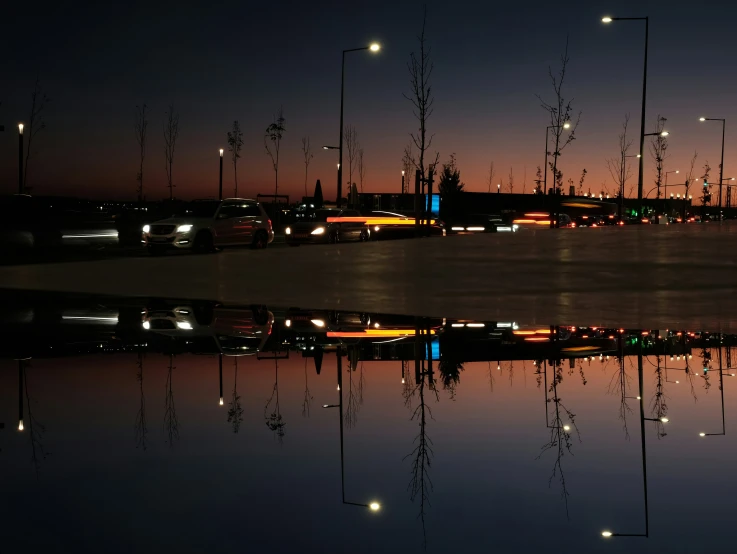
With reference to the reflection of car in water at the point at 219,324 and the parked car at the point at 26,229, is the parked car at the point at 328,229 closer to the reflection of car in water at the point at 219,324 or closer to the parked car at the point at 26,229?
the parked car at the point at 26,229

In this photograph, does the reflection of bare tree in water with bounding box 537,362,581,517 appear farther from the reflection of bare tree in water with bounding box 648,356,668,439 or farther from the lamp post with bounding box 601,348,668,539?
the reflection of bare tree in water with bounding box 648,356,668,439

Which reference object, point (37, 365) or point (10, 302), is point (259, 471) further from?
point (10, 302)

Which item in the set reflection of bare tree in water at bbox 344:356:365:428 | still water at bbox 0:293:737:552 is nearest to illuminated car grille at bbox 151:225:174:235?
still water at bbox 0:293:737:552

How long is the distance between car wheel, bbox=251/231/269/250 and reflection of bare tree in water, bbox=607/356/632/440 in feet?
81.2

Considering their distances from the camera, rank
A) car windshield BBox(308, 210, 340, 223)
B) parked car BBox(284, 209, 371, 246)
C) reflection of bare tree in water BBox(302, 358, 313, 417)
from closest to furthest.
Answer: reflection of bare tree in water BBox(302, 358, 313, 417) → parked car BBox(284, 209, 371, 246) → car windshield BBox(308, 210, 340, 223)

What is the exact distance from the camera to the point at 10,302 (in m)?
18.4

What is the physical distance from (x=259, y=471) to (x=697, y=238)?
1486 cm

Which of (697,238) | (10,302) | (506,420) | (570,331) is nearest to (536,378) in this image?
(506,420)

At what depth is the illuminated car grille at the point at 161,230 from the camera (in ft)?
106

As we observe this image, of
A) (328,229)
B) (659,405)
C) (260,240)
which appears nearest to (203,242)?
(260,240)

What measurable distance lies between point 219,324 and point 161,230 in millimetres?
18245

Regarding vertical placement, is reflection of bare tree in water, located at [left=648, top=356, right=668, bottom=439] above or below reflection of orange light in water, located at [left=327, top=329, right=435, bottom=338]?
above

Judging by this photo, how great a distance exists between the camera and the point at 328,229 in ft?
130

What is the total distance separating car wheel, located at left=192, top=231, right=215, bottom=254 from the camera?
107 feet
